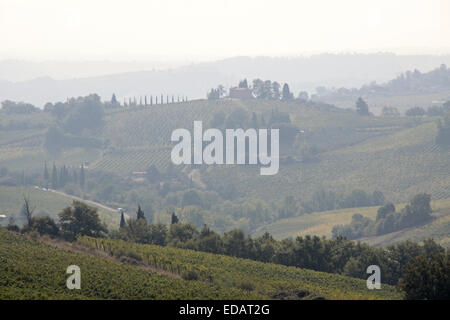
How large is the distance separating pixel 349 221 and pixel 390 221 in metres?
11.7

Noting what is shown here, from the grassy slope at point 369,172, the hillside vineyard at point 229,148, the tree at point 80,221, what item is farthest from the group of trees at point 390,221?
the tree at point 80,221

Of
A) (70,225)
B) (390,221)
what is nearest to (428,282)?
(70,225)

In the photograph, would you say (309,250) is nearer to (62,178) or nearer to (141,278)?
(141,278)

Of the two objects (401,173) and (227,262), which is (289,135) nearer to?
(401,173)

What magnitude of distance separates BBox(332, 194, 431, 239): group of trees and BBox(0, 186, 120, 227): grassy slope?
41608 millimetres

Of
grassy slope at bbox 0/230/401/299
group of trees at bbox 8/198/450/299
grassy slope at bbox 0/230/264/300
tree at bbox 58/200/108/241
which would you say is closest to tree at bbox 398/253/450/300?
grassy slope at bbox 0/230/401/299

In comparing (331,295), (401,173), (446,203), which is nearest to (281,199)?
(401,173)

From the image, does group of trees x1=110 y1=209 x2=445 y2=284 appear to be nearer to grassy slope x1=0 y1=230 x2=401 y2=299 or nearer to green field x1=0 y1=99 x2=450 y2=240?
grassy slope x1=0 y1=230 x2=401 y2=299

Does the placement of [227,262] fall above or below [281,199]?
above

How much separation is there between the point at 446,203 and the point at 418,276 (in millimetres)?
88837

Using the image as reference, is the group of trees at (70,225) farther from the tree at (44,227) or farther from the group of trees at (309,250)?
the group of trees at (309,250)

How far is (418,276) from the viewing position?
152 ft

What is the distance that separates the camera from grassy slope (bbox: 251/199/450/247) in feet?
369

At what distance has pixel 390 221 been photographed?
125 m
